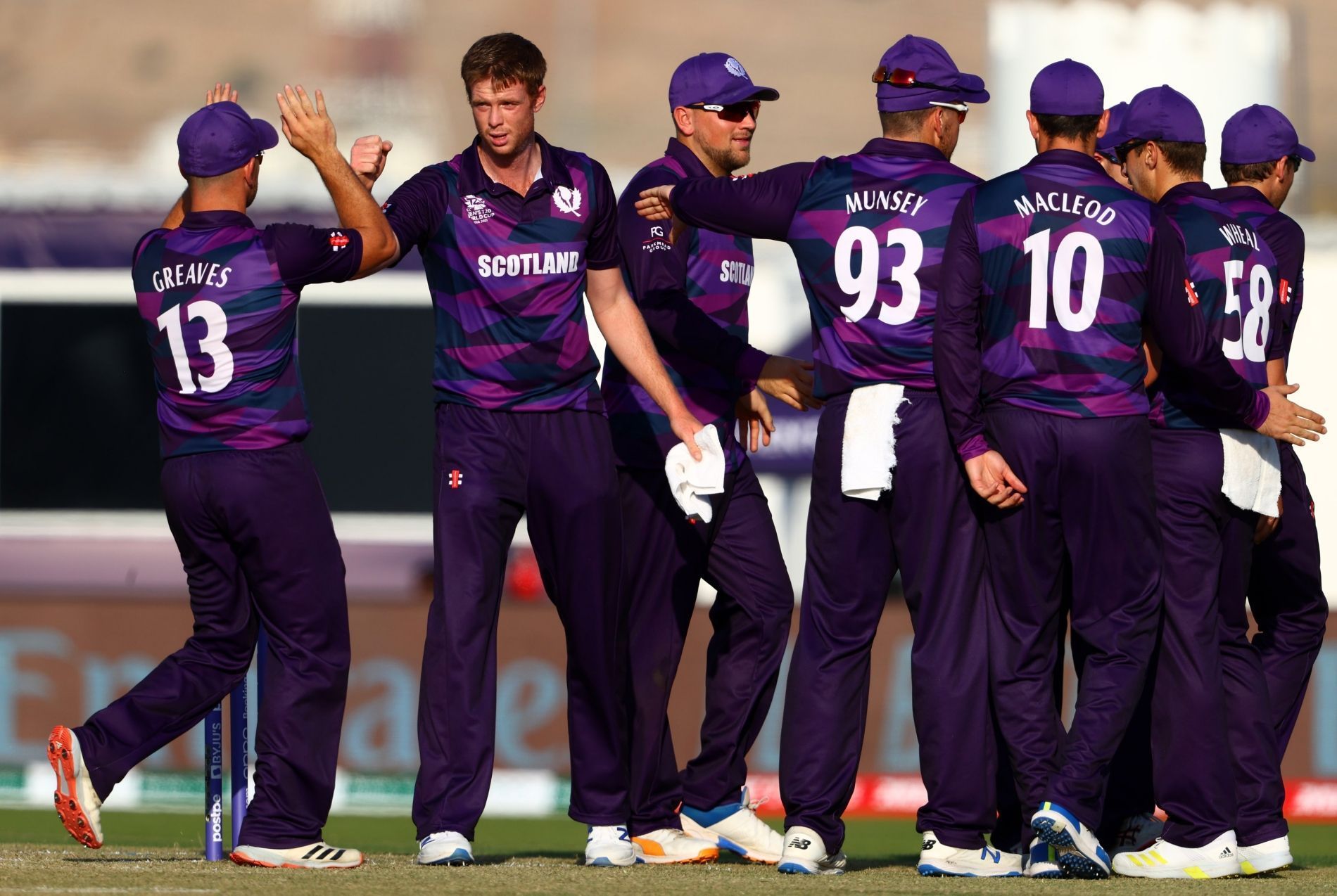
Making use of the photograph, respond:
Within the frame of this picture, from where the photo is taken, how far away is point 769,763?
11.6 metres

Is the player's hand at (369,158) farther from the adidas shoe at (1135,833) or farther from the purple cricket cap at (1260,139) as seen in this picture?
the adidas shoe at (1135,833)

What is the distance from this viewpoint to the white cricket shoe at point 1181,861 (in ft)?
22.1

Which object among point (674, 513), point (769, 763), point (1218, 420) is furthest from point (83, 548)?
point (1218, 420)

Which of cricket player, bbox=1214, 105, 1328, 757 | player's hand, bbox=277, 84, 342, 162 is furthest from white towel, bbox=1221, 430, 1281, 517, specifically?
player's hand, bbox=277, 84, 342, 162

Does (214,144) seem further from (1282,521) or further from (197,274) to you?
(1282,521)

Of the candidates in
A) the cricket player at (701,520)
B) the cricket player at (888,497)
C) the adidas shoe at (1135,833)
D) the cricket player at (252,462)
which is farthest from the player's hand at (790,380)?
the adidas shoe at (1135,833)

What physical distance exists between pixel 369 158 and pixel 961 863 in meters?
2.83

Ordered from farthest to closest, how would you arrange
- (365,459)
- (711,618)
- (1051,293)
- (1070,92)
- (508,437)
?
(365,459)
(711,618)
(508,437)
(1070,92)
(1051,293)

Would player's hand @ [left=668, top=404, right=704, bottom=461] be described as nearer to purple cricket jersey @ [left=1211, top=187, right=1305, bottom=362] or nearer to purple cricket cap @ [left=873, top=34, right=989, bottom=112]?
purple cricket cap @ [left=873, top=34, right=989, bottom=112]

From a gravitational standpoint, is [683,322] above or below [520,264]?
below

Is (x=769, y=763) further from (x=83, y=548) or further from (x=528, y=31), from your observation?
(x=528, y=31)

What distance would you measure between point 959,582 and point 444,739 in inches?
65.4

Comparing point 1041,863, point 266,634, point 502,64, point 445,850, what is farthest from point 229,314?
point 1041,863

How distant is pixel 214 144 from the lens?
665 cm
